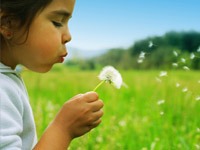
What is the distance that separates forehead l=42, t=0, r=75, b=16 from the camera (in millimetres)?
1949

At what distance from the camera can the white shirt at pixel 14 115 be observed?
6.07ft

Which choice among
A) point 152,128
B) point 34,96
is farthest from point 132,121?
point 34,96

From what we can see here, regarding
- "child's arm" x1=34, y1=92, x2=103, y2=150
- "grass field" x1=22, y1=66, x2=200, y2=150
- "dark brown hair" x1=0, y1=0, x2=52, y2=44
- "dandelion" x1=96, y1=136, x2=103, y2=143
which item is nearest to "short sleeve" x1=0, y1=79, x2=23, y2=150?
"child's arm" x1=34, y1=92, x2=103, y2=150

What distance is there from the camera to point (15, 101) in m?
1.96

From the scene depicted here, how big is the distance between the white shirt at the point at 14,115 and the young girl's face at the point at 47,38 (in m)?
0.08

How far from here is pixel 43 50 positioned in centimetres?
197

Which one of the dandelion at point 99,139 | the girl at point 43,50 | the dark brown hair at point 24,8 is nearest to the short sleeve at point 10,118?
the girl at point 43,50

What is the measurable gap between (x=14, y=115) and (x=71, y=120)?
19cm

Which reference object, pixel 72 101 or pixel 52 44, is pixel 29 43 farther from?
pixel 72 101

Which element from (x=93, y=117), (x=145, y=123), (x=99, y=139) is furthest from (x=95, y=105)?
(x=145, y=123)

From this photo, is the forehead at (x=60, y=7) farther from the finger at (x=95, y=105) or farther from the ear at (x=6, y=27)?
the finger at (x=95, y=105)

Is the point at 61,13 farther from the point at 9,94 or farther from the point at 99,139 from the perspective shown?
the point at 99,139

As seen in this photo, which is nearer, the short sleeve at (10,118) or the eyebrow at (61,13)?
the short sleeve at (10,118)

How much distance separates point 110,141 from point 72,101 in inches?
48.1
